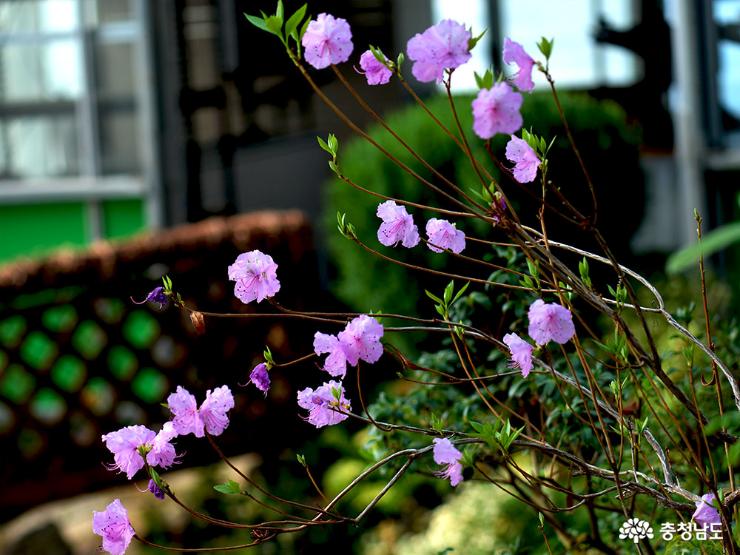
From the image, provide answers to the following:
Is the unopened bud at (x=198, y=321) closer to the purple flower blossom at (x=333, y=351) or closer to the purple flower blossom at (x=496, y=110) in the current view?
the purple flower blossom at (x=333, y=351)

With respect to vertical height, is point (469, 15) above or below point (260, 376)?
above

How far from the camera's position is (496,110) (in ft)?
4.00

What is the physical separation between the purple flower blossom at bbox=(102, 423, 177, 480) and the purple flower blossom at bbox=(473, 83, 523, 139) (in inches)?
24.5

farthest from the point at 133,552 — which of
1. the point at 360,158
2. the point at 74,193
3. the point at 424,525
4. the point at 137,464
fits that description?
the point at 137,464

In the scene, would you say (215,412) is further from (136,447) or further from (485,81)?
(485,81)

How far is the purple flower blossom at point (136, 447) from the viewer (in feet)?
4.95

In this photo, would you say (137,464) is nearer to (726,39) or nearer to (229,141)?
(726,39)

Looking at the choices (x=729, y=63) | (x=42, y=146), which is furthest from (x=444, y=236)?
(x=42, y=146)

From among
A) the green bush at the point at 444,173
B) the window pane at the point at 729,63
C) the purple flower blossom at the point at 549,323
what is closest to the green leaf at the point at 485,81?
the purple flower blossom at the point at 549,323

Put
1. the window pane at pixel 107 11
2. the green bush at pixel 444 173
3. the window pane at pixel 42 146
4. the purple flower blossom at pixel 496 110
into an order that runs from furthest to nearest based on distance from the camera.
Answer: the window pane at pixel 42 146 < the window pane at pixel 107 11 < the green bush at pixel 444 173 < the purple flower blossom at pixel 496 110

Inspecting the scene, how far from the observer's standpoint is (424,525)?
4566 millimetres

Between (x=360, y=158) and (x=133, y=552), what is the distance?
198 centimetres

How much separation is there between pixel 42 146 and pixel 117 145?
18.7 inches

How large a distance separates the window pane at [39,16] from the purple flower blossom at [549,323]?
599cm
